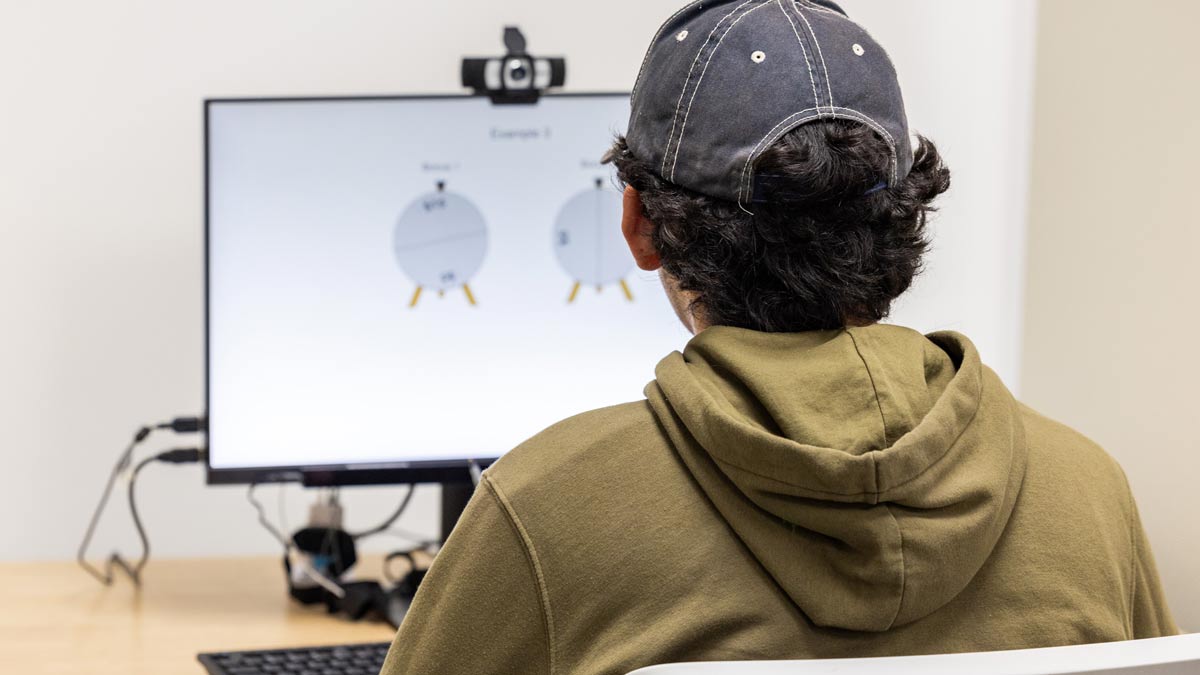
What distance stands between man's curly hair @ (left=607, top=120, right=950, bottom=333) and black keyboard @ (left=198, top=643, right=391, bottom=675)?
546 mm

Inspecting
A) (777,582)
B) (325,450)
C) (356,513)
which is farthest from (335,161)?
(777,582)

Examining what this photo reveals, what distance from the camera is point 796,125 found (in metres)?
0.73

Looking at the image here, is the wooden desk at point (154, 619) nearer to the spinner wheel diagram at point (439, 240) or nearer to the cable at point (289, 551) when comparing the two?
the cable at point (289, 551)

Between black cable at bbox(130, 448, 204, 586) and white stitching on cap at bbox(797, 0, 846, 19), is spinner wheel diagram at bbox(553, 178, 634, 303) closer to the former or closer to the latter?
black cable at bbox(130, 448, 204, 586)

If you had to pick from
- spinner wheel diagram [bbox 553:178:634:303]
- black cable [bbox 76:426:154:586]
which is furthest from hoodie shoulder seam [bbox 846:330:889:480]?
black cable [bbox 76:426:154:586]

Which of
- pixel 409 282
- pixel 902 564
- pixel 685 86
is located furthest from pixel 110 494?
pixel 902 564

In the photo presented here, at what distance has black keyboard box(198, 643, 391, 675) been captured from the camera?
3.69 ft

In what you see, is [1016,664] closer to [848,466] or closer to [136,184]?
[848,466]

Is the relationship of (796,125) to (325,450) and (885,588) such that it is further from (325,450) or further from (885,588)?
(325,450)

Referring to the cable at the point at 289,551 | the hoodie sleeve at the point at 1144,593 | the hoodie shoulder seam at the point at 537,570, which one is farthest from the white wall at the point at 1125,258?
the cable at the point at 289,551

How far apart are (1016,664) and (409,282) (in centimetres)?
98

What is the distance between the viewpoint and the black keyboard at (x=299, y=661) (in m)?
1.13

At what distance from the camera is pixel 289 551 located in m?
1.52

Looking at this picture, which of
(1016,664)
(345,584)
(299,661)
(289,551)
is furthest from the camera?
(289,551)
